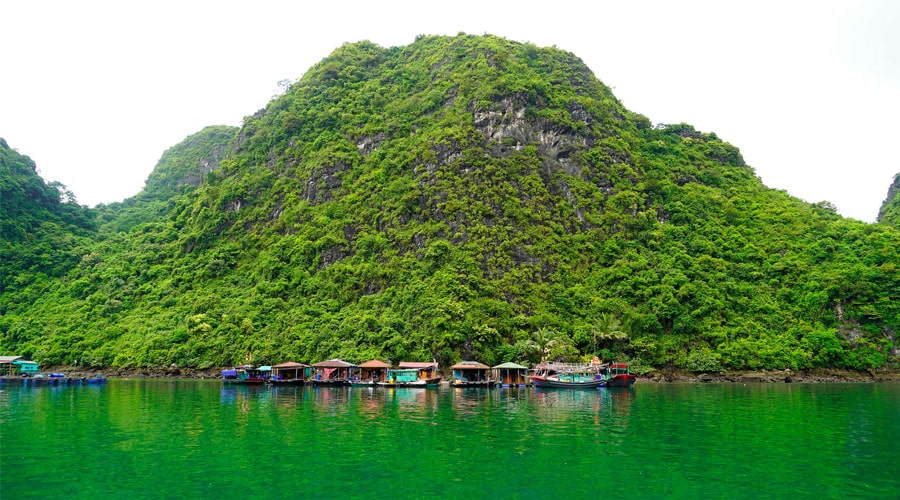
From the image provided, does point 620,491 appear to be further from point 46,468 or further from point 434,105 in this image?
point 434,105

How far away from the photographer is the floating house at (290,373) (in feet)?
217

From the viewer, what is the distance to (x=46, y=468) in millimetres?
20328

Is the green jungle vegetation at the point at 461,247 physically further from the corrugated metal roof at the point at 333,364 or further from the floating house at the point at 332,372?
the corrugated metal roof at the point at 333,364

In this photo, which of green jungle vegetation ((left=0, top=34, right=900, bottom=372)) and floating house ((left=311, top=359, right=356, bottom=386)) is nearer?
floating house ((left=311, top=359, right=356, bottom=386))

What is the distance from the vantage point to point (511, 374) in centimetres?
6750

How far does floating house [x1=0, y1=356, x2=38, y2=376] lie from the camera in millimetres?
72000

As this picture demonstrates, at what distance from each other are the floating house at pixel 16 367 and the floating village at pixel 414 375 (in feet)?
0.63

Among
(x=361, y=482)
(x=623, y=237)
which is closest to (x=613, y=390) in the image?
(x=623, y=237)

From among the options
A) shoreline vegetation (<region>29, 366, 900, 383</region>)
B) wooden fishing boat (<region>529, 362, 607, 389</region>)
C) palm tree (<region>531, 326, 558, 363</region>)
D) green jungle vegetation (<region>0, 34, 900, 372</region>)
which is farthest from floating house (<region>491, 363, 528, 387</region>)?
shoreline vegetation (<region>29, 366, 900, 383</region>)

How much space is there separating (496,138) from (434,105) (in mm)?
16612

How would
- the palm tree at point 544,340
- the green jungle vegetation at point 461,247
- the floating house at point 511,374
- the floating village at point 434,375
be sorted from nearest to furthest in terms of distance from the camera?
the floating village at point 434,375 → the floating house at point 511,374 → the palm tree at point 544,340 → the green jungle vegetation at point 461,247

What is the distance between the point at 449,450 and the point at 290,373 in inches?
2098

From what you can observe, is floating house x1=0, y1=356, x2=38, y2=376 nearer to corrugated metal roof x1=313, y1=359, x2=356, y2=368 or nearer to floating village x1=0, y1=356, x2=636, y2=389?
floating village x1=0, y1=356, x2=636, y2=389

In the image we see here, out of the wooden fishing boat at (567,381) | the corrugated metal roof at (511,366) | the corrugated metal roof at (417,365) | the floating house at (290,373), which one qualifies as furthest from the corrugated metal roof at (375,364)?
the wooden fishing boat at (567,381)
